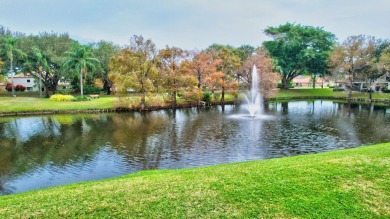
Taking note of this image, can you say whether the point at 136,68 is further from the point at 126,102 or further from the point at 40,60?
the point at 40,60

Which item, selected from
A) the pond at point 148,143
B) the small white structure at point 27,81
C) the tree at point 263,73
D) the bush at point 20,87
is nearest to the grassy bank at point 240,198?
the pond at point 148,143

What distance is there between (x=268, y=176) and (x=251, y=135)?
13183 mm

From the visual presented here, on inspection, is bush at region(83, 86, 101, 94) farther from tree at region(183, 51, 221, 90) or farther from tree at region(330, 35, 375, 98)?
tree at region(330, 35, 375, 98)

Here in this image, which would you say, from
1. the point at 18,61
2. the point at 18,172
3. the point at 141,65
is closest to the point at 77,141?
the point at 18,172

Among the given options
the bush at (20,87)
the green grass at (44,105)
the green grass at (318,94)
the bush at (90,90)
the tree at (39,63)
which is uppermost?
the tree at (39,63)

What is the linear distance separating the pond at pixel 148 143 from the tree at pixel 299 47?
35.5 metres

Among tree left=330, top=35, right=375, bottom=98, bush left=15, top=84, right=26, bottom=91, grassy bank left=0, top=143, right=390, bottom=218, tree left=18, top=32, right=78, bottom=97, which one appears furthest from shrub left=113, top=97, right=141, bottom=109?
bush left=15, top=84, right=26, bottom=91

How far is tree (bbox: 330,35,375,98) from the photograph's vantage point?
4969 cm

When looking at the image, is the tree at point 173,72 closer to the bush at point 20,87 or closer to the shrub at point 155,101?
the shrub at point 155,101

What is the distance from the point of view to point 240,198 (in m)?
6.73

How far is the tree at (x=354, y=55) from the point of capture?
→ 49.7 metres

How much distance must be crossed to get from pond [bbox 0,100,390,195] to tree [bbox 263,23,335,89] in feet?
116

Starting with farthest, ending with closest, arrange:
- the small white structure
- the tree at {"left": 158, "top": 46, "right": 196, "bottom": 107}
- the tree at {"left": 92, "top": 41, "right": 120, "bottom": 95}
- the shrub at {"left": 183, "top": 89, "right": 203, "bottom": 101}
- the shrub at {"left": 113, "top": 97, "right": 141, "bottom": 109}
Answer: the small white structure → the tree at {"left": 92, "top": 41, "right": 120, "bottom": 95} → the shrub at {"left": 183, "top": 89, "right": 203, "bottom": 101} → the tree at {"left": 158, "top": 46, "right": 196, "bottom": 107} → the shrub at {"left": 113, "top": 97, "right": 141, "bottom": 109}

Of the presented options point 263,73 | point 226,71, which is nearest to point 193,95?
point 226,71
